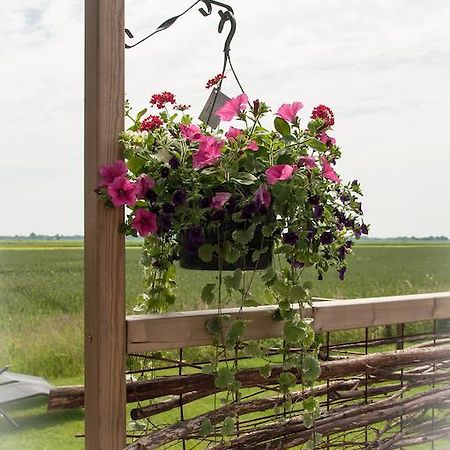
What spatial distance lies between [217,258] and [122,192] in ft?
0.79

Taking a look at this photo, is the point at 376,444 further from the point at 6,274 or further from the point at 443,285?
the point at 443,285

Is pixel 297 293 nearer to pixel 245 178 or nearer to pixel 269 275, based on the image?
pixel 269 275

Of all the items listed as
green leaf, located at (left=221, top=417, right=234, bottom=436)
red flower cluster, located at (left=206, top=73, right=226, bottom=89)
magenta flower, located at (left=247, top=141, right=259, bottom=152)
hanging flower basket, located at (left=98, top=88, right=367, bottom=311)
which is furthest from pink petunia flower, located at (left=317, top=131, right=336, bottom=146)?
green leaf, located at (left=221, top=417, right=234, bottom=436)

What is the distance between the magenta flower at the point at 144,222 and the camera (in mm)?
1273

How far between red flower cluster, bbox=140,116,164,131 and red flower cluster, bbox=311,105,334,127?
0.32 metres

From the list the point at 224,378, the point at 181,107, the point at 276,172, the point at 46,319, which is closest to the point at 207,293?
the point at 224,378

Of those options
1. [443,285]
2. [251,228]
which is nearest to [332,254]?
[251,228]

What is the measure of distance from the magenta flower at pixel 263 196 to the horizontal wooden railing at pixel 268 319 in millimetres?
263

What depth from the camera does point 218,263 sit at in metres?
1.36

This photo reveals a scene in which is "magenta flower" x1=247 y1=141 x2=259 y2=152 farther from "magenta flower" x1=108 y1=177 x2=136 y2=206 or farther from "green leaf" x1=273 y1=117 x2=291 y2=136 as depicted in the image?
"magenta flower" x1=108 y1=177 x2=136 y2=206

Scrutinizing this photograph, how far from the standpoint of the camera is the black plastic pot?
1.34 meters

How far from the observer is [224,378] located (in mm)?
1377

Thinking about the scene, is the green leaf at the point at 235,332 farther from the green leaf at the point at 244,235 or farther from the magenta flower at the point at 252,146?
the magenta flower at the point at 252,146

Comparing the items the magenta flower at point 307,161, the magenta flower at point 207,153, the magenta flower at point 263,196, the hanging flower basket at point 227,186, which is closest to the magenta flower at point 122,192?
the hanging flower basket at point 227,186
